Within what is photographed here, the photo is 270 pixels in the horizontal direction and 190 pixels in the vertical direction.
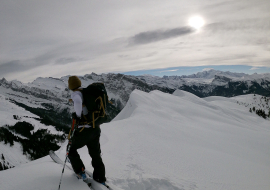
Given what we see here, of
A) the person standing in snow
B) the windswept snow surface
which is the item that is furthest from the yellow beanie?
the windswept snow surface

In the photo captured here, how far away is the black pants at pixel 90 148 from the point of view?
4.17 m

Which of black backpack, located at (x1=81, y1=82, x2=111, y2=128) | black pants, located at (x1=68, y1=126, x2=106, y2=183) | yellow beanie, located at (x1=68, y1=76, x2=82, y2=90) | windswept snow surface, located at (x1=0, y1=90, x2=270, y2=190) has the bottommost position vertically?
windswept snow surface, located at (x1=0, y1=90, x2=270, y2=190)

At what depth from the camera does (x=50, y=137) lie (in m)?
78.2

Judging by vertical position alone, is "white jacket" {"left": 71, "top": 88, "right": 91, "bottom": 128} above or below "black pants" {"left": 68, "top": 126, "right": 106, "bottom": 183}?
above

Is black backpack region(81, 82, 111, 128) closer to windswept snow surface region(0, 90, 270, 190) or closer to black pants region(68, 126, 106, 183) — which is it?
black pants region(68, 126, 106, 183)

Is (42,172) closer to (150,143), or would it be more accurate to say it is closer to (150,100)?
(150,143)

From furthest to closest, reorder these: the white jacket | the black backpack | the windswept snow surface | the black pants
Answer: the windswept snow surface
the black pants
the black backpack
the white jacket

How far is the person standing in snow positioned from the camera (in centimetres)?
400

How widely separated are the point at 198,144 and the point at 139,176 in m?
5.04

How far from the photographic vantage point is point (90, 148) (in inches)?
173

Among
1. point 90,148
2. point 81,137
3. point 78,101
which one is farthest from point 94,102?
point 90,148

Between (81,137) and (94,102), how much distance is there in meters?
1.01

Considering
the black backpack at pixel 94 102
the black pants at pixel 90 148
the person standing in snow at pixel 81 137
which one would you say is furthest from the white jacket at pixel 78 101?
the black pants at pixel 90 148

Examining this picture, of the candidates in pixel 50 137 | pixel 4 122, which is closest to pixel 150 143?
pixel 50 137
